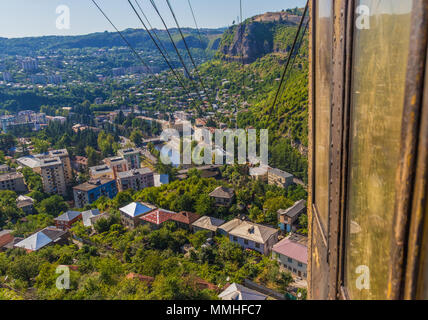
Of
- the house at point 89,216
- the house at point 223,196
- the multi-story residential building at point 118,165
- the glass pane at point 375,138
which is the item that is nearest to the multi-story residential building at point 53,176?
the multi-story residential building at point 118,165

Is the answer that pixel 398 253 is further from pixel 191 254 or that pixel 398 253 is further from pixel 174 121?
pixel 174 121

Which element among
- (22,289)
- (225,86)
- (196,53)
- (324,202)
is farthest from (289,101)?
(196,53)

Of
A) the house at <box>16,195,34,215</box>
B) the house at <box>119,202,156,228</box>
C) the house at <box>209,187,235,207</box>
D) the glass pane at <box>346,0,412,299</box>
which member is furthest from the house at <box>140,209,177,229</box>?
the glass pane at <box>346,0,412,299</box>

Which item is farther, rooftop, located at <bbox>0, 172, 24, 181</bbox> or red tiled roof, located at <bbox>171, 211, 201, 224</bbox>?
rooftop, located at <bbox>0, 172, 24, 181</bbox>

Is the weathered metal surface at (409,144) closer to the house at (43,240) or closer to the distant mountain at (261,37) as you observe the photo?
the house at (43,240)

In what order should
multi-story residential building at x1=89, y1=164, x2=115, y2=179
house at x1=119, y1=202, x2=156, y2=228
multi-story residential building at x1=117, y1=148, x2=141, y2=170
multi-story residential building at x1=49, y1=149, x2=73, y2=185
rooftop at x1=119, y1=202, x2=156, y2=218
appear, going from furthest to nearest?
1. multi-story residential building at x1=117, y1=148, x2=141, y2=170
2. multi-story residential building at x1=89, y1=164, x2=115, y2=179
3. multi-story residential building at x1=49, y1=149, x2=73, y2=185
4. rooftop at x1=119, y1=202, x2=156, y2=218
5. house at x1=119, y1=202, x2=156, y2=228

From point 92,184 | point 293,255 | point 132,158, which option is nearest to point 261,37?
point 132,158

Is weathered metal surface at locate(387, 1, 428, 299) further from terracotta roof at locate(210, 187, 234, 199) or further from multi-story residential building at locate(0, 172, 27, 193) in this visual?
multi-story residential building at locate(0, 172, 27, 193)
